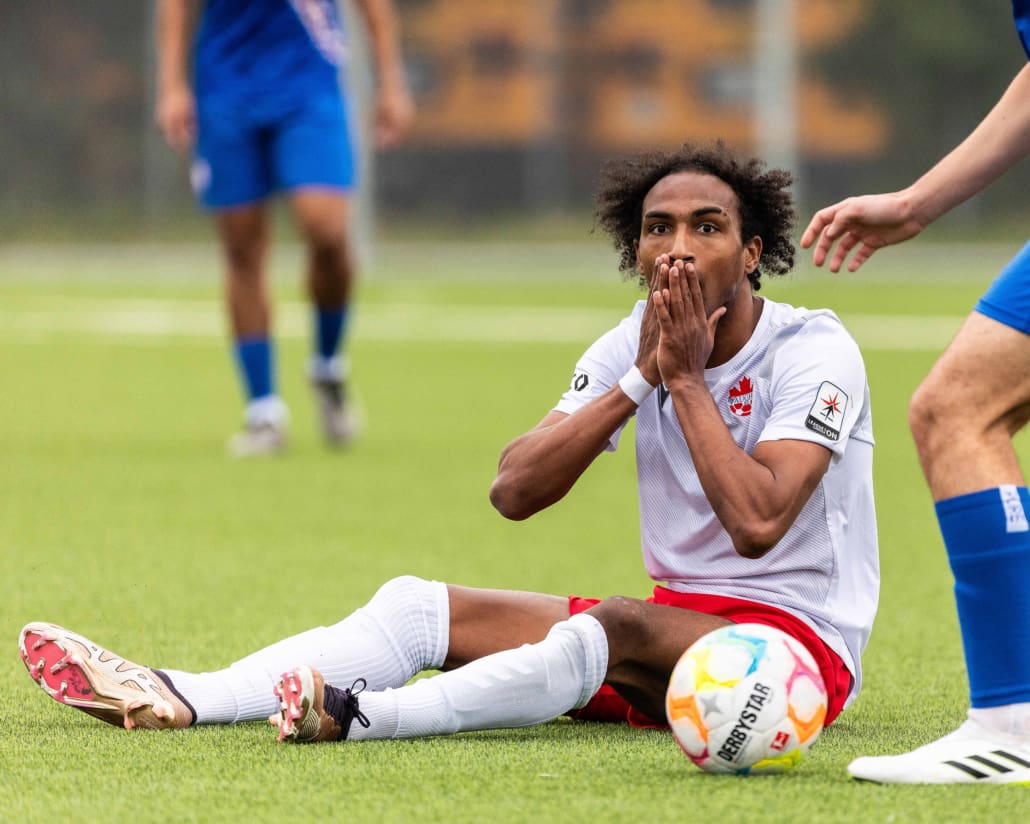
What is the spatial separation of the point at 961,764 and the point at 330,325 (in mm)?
5937

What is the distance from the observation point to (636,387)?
3.71m

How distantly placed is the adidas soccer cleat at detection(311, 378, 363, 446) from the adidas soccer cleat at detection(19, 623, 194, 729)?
530 centimetres

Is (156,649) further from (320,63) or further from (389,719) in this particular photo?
(320,63)

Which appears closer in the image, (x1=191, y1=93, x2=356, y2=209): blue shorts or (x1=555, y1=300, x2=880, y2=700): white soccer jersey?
(x1=555, y1=300, x2=880, y2=700): white soccer jersey

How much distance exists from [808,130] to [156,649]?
25.3 meters

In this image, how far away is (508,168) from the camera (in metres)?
28.9

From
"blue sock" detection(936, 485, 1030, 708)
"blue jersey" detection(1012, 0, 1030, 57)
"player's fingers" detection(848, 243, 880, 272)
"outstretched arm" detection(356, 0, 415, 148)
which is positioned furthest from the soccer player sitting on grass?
"outstretched arm" detection(356, 0, 415, 148)

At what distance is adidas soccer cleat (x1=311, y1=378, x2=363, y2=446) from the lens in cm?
903

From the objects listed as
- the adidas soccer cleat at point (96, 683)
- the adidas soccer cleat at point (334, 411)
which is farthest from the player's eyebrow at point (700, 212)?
the adidas soccer cleat at point (334, 411)

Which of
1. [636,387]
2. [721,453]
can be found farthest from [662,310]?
[721,453]

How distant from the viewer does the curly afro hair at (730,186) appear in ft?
13.0

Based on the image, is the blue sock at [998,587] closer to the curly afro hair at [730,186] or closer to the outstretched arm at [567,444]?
the outstretched arm at [567,444]

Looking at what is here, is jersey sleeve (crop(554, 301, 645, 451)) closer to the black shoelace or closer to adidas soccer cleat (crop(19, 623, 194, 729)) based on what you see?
the black shoelace

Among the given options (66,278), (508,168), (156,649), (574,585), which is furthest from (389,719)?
(508,168)
